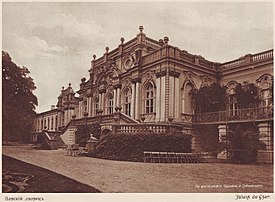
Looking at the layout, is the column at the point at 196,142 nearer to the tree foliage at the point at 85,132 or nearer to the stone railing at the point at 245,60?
the stone railing at the point at 245,60

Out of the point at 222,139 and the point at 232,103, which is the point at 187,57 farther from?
the point at 222,139

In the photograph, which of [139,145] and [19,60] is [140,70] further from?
[19,60]

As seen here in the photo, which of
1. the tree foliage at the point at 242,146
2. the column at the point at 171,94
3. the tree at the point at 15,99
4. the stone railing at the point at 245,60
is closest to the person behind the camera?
the tree at the point at 15,99

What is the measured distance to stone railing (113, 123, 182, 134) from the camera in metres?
7.24

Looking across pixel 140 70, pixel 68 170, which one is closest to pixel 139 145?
pixel 68 170

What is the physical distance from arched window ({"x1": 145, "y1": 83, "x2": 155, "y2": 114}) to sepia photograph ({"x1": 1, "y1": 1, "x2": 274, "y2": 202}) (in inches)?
17.0

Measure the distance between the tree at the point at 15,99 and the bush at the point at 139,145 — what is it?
7.31ft

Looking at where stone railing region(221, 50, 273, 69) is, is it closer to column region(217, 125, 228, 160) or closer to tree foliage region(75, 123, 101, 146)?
column region(217, 125, 228, 160)

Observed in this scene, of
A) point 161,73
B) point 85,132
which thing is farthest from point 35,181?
point 85,132

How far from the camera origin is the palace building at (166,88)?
8.24 metres

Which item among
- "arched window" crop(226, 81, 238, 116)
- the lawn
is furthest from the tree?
"arched window" crop(226, 81, 238, 116)

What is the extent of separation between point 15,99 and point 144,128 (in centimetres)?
310

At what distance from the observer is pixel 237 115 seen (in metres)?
8.34

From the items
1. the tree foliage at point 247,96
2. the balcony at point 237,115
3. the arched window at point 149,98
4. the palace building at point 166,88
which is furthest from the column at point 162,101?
the tree foliage at point 247,96
